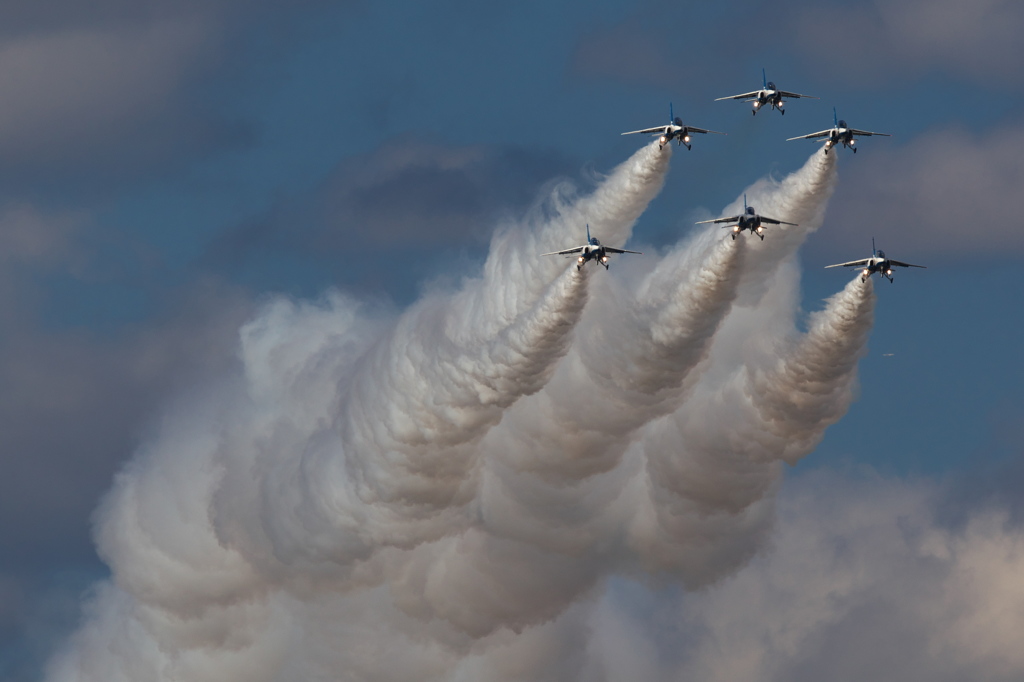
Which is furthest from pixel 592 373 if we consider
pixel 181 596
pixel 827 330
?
pixel 181 596

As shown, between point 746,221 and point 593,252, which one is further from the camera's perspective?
point 593,252

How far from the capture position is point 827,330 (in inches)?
3848

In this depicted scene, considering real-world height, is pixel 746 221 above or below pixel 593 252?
below

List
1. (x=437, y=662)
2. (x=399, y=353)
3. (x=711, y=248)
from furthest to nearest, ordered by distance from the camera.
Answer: (x=437, y=662), (x=399, y=353), (x=711, y=248)

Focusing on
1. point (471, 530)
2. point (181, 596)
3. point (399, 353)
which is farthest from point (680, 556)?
point (181, 596)

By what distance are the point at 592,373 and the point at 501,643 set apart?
19.5 metres

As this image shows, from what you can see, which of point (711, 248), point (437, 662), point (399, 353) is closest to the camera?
point (711, 248)

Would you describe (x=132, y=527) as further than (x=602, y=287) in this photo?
Yes

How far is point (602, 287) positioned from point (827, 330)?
33.4 feet

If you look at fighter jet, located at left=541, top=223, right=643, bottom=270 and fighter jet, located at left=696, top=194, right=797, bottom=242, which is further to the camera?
fighter jet, located at left=541, top=223, right=643, bottom=270

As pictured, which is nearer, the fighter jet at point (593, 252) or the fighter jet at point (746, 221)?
the fighter jet at point (746, 221)

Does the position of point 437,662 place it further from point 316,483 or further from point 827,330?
point 827,330

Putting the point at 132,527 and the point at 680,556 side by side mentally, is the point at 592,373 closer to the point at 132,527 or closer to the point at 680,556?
the point at 680,556

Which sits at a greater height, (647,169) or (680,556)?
(647,169)
